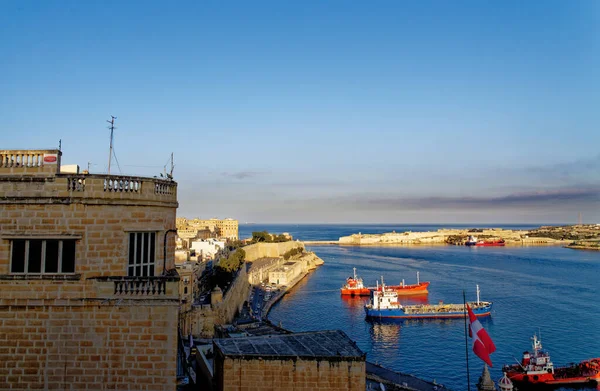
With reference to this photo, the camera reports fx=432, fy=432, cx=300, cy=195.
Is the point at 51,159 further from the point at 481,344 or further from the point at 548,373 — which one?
the point at 548,373

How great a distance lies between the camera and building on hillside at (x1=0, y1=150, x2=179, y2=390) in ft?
29.0

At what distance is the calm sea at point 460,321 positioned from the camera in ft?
118

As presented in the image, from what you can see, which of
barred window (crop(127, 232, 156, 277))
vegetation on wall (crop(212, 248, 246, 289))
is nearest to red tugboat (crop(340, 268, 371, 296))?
vegetation on wall (crop(212, 248, 246, 289))

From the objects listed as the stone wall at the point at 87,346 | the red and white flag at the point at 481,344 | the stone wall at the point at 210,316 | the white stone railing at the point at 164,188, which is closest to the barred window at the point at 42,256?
the stone wall at the point at 87,346

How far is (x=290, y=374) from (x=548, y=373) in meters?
25.7

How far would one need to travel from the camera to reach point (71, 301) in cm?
888

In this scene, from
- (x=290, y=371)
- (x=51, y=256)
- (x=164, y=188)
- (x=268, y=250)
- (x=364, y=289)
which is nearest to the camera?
(x=51, y=256)

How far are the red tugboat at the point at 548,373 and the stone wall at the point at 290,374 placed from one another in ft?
71.4

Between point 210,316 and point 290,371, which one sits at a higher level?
point 290,371

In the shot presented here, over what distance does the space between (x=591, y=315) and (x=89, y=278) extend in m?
55.5

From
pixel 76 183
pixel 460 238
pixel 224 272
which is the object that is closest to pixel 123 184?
pixel 76 183

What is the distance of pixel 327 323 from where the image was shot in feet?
155

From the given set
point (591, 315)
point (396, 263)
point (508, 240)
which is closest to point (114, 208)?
point (591, 315)

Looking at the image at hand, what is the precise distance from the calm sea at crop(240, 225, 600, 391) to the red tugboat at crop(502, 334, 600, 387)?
1.76 meters
